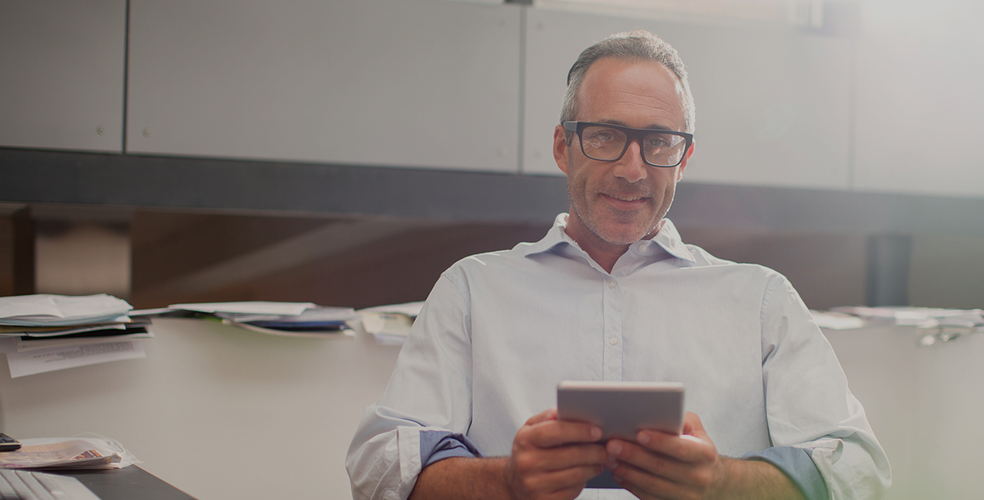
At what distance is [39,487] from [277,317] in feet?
2.01

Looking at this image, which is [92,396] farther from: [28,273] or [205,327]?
[28,273]

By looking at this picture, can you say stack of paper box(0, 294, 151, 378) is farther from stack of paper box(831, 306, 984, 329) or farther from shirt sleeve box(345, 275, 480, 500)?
stack of paper box(831, 306, 984, 329)

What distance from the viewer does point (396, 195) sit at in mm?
1685

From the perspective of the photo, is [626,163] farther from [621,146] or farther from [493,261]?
[493,261]

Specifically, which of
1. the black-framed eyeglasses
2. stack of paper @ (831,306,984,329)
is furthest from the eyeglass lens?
stack of paper @ (831,306,984,329)

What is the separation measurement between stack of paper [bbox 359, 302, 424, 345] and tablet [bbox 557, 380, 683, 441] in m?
0.78

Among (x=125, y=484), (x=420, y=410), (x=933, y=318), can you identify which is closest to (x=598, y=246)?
(x=420, y=410)

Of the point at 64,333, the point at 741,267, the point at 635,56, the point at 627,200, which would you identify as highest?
the point at 635,56

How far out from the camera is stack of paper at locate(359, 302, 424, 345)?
4.82 ft

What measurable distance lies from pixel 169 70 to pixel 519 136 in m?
0.89

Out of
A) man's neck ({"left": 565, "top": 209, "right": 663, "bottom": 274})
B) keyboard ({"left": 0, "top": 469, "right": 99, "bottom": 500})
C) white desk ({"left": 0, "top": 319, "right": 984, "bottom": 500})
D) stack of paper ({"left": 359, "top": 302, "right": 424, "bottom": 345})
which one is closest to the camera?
keyboard ({"left": 0, "top": 469, "right": 99, "bottom": 500})

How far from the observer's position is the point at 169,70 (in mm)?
1572

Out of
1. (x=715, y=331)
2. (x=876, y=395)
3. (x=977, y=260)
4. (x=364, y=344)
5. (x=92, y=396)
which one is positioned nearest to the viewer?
(x=715, y=331)

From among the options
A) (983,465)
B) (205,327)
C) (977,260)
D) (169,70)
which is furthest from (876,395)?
(169,70)
